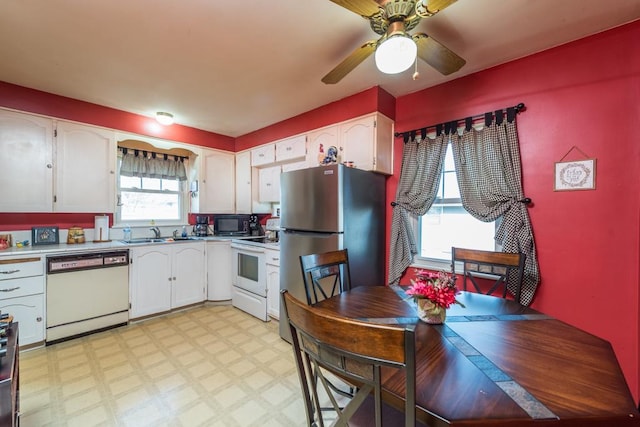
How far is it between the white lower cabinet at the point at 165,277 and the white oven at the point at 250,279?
1.48ft

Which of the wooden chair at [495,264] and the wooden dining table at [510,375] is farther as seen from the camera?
the wooden chair at [495,264]

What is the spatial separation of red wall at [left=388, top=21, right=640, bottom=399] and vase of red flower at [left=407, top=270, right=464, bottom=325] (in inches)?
50.4

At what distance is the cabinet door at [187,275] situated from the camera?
3.25 meters

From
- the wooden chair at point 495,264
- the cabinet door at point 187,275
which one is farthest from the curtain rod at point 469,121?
the cabinet door at point 187,275

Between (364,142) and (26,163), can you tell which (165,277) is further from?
(364,142)

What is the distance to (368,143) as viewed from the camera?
252 cm

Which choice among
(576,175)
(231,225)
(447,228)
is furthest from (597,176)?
(231,225)

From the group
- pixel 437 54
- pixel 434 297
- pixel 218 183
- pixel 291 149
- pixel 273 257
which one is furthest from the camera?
pixel 218 183

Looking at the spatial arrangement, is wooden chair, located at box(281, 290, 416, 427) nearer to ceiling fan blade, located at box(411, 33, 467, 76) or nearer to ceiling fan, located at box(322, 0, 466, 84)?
ceiling fan, located at box(322, 0, 466, 84)

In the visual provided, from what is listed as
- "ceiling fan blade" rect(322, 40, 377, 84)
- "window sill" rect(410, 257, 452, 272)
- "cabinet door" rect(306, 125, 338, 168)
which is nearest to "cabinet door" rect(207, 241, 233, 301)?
"cabinet door" rect(306, 125, 338, 168)

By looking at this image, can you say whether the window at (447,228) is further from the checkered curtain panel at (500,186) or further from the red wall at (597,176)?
the red wall at (597,176)

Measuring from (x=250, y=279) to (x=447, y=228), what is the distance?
229cm

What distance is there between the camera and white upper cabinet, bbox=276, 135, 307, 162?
10.3ft

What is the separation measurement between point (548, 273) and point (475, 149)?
3.51 feet
